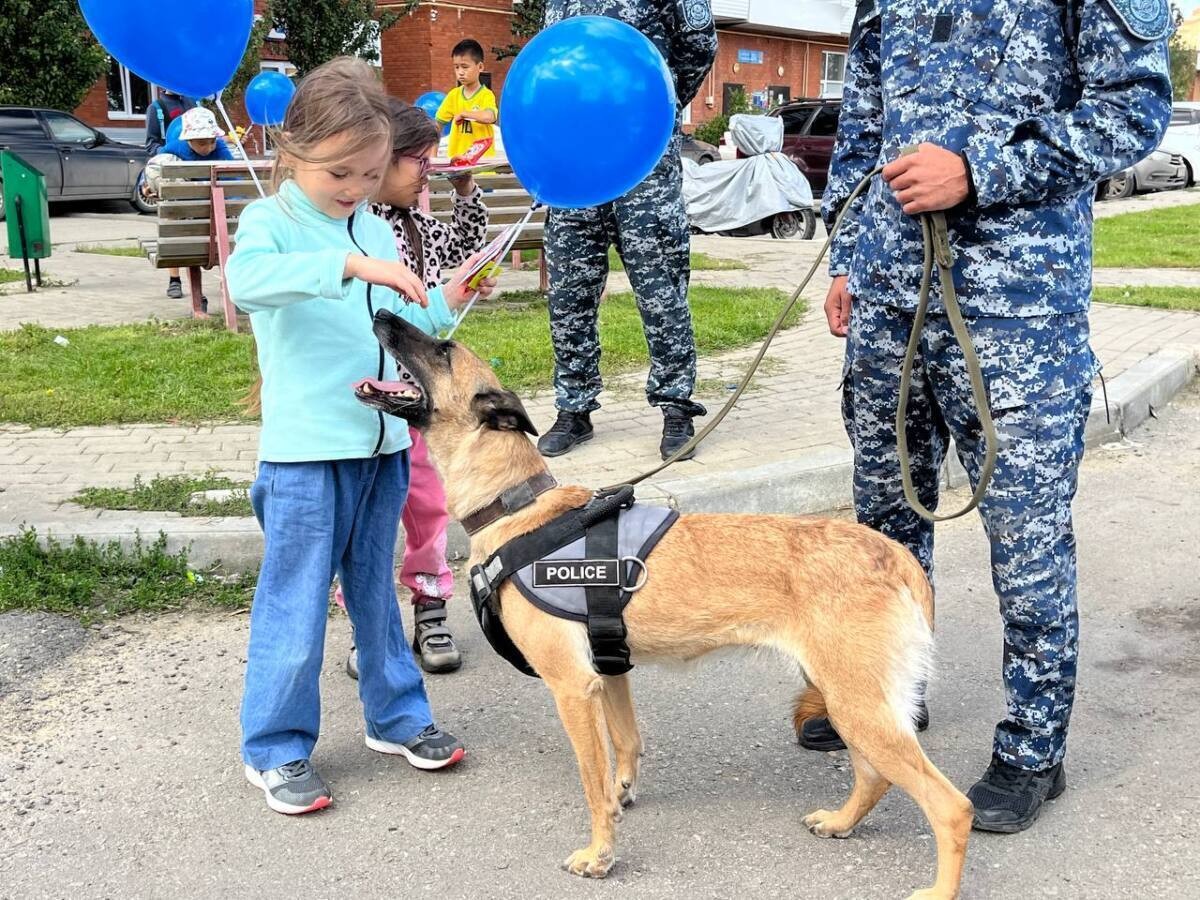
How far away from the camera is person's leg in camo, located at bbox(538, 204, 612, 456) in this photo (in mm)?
5758

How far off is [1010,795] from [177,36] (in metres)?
3.34

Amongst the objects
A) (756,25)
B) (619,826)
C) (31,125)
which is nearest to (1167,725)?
(619,826)

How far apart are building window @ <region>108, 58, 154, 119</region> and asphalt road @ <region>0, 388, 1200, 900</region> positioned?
93.1 feet

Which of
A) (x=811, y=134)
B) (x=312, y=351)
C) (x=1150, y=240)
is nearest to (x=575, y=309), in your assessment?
(x=312, y=351)

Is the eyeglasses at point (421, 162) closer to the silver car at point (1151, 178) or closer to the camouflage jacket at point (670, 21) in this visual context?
the camouflage jacket at point (670, 21)

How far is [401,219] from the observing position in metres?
4.23

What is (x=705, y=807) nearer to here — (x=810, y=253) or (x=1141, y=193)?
(x=810, y=253)

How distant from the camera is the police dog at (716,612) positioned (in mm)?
2707

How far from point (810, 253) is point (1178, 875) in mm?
12769

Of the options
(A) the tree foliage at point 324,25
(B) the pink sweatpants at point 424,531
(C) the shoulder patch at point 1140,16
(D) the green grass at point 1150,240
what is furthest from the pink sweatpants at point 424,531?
(A) the tree foliage at point 324,25

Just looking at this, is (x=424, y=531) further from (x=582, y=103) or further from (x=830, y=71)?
(x=830, y=71)

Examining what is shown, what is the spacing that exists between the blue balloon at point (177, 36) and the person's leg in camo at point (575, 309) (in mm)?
2165

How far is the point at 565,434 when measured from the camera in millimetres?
5926

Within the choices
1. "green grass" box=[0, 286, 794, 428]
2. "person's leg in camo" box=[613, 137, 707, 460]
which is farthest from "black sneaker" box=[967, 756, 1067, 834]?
"green grass" box=[0, 286, 794, 428]
